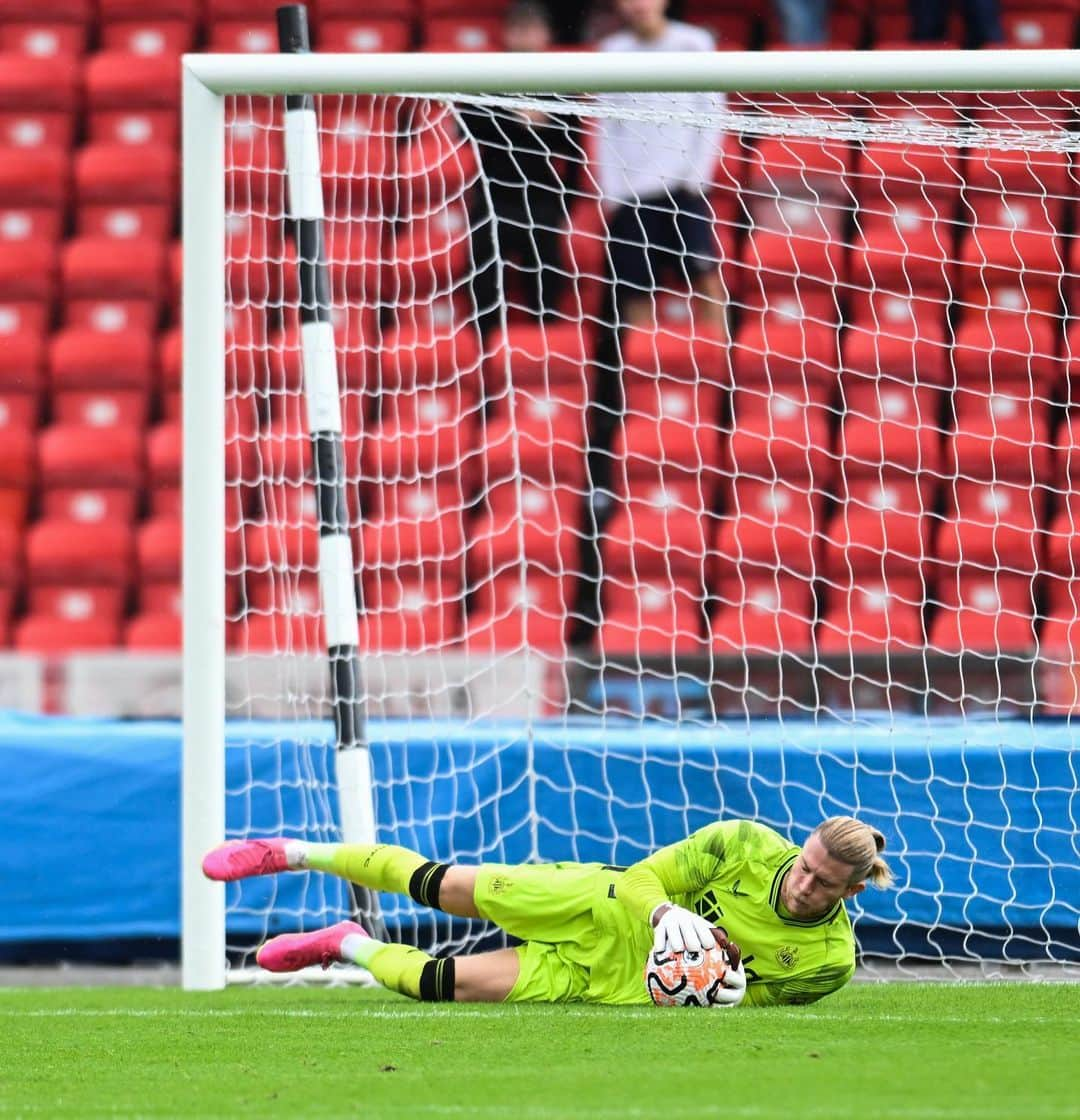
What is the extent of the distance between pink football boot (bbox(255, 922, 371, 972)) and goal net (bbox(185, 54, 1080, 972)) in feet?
2.18

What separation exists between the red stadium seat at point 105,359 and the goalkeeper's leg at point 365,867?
4.74 meters

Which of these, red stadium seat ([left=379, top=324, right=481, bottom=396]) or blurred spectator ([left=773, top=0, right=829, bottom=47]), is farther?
blurred spectator ([left=773, top=0, right=829, bottom=47])

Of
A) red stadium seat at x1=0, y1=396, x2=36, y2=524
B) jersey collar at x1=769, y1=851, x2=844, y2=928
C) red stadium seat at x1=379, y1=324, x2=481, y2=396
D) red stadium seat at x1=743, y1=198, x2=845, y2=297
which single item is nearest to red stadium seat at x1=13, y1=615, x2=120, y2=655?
red stadium seat at x1=0, y1=396, x2=36, y2=524

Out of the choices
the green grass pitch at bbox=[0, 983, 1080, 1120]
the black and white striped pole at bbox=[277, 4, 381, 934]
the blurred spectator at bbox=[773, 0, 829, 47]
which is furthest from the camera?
the blurred spectator at bbox=[773, 0, 829, 47]

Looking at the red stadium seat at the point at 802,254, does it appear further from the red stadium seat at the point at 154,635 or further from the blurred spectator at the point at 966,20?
the red stadium seat at the point at 154,635

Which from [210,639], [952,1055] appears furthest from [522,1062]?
[210,639]

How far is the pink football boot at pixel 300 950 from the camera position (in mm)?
5184

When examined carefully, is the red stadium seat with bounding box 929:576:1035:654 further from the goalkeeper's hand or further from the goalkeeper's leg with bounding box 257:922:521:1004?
the goalkeeper's leg with bounding box 257:922:521:1004

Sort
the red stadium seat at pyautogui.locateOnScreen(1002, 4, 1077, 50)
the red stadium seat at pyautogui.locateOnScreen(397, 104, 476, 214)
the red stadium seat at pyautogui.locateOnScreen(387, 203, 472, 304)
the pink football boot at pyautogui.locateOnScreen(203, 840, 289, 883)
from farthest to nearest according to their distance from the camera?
the red stadium seat at pyautogui.locateOnScreen(1002, 4, 1077, 50) < the red stadium seat at pyautogui.locateOnScreen(397, 104, 476, 214) < the red stadium seat at pyautogui.locateOnScreen(387, 203, 472, 304) < the pink football boot at pyautogui.locateOnScreen(203, 840, 289, 883)


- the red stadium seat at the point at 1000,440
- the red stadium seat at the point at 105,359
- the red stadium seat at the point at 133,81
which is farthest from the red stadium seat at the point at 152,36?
the red stadium seat at the point at 1000,440

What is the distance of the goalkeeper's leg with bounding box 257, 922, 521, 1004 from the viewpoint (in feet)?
16.8

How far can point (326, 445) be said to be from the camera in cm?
598

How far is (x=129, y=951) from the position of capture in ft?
21.1

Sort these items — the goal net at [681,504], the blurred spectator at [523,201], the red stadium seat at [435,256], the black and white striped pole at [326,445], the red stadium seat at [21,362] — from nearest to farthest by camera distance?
the black and white striped pole at [326,445]
the goal net at [681,504]
the blurred spectator at [523,201]
the red stadium seat at [435,256]
the red stadium seat at [21,362]
